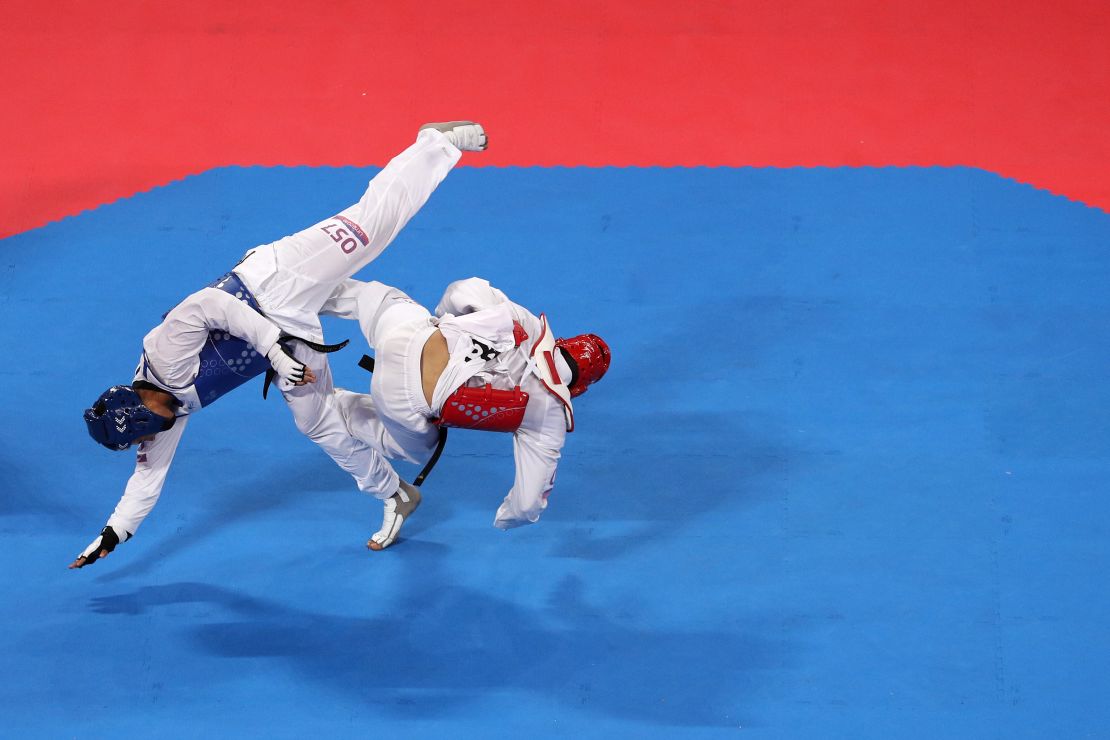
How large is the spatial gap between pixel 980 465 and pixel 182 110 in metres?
5.36

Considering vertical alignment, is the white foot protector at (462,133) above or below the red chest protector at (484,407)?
above

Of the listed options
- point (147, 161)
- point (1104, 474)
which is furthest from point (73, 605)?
point (1104, 474)

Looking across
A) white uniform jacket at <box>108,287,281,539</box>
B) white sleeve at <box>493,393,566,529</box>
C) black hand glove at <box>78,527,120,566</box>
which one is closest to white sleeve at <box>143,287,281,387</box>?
white uniform jacket at <box>108,287,281,539</box>

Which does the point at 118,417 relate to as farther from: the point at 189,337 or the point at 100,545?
the point at 100,545

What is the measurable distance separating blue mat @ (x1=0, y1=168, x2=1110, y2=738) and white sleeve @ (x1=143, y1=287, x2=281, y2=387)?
1193 millimetres

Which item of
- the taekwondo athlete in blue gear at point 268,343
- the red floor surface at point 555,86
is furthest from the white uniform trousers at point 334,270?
the red floor surface at point 555,86

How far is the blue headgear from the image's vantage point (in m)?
5.29

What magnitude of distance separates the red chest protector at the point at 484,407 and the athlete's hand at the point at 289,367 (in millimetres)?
575

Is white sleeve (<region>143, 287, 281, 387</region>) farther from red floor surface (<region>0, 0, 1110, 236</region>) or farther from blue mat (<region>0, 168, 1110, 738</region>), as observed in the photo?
red floor surface (<region>0, 0, 1110, 236</region>)

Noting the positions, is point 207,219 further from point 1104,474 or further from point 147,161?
point 1104,474

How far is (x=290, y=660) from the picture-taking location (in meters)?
5.71

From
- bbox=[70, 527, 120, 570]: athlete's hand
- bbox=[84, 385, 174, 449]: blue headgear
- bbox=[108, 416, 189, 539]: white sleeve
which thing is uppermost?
bbox=[84, 385, 174, 449]: blue headgear

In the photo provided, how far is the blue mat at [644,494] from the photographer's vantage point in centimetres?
553

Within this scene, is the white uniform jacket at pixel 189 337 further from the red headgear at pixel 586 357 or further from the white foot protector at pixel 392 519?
the red headgear at pixel 586 357
